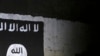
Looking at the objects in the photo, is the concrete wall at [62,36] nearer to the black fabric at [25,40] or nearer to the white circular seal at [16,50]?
the black fabric at [25,40]

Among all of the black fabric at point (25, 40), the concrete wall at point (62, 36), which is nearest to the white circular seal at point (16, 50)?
the black fabric at point (25, 40)

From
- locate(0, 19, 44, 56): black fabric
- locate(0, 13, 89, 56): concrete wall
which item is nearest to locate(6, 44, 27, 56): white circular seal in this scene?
locate(0, 19, 44, 56): black fabric

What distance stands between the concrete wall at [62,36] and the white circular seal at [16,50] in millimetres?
215

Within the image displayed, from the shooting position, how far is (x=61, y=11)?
7.19ft

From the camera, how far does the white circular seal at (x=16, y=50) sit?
197cm

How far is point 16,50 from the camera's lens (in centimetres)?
201

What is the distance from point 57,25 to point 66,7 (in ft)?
0.67

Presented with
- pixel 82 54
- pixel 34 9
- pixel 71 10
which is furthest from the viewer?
pixel 82 54

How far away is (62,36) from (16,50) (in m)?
0.49

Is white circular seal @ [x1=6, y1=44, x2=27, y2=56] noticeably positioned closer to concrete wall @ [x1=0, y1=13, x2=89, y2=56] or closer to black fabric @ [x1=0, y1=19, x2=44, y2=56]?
black fabric @ [x1=0, y1=19, x2=44, y2=56]

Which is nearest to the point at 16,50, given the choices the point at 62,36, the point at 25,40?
the point at 25,40

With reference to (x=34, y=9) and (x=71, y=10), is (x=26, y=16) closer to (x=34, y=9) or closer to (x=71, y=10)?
(x=34, y=9)

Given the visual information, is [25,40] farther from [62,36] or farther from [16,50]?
[62,36]

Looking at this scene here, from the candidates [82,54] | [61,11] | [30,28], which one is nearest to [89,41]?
[82,54]
